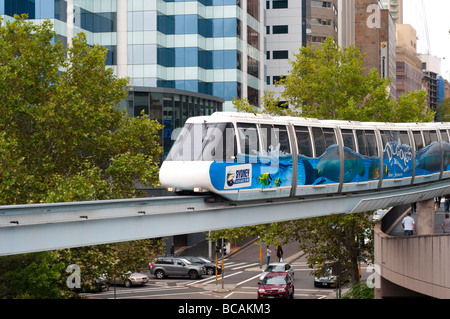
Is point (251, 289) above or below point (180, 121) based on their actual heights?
below

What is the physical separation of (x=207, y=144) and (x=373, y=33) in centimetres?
14119

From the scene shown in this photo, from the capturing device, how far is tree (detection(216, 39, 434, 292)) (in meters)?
40.0

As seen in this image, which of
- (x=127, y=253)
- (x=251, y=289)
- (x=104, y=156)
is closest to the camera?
(x=127, y=253)

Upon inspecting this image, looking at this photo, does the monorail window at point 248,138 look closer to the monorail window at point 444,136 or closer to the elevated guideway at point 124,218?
the elevated guideway at point 124,218

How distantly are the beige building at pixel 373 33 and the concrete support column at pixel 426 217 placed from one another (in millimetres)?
112104

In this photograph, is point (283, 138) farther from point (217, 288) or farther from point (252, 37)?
point (252, 37)

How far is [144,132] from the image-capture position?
34344 mm

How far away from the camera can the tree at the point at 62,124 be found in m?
30.3

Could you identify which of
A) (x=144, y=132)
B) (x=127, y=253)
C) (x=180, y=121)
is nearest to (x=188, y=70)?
(x=180, y=121)

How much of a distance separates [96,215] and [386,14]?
153 m

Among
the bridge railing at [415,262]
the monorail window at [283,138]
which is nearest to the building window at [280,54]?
the bridge railing at [415,262]

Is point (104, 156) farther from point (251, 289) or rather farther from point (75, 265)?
point (251, 289)

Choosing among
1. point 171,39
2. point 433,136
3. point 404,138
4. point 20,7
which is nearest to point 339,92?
point 433,136

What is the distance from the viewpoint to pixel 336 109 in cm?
4184
